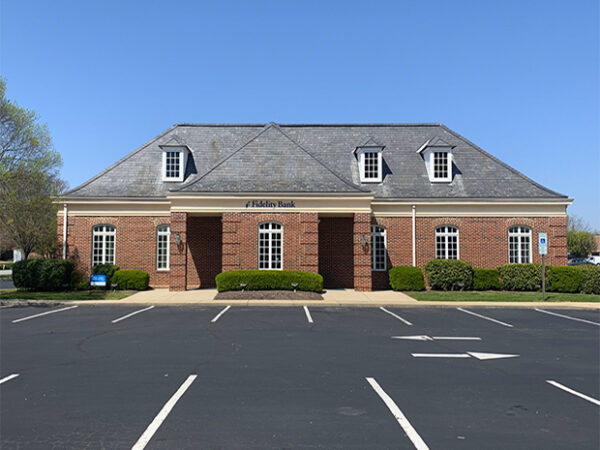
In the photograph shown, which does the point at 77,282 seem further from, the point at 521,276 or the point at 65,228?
the point at 521,276

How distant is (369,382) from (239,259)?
1399cm

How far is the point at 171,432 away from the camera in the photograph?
4.98m

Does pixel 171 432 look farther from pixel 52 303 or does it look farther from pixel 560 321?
pixel 52 303

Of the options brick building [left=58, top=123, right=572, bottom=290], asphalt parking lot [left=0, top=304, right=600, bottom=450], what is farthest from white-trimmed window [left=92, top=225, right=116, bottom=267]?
asphalt parking lot [left=0, top=304, right=600, bottom=450]

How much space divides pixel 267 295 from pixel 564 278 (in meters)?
14.8

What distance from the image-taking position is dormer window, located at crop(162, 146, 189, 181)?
23.5 m

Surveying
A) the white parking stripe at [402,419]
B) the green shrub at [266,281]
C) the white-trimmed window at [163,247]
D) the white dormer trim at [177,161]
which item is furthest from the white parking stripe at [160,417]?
the white dormer trim at [177,161]

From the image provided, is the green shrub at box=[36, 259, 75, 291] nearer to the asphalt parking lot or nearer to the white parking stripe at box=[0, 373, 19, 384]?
the asphalt parking lot

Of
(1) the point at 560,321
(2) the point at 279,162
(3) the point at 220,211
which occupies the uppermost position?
(2) the point at 279,162

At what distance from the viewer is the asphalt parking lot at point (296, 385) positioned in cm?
494

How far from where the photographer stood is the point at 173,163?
23766 millimetres

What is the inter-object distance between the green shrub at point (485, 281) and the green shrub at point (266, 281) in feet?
27.5

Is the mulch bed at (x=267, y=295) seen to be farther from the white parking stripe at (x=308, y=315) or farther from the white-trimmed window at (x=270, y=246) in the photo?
the white parking stripe at (x=308, y=315)

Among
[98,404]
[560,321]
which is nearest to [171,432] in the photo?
[98,404]
